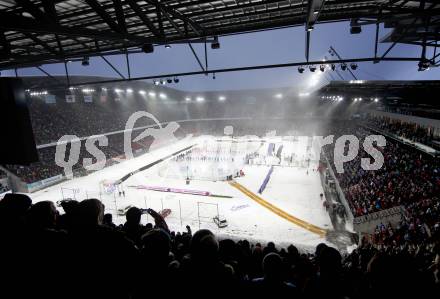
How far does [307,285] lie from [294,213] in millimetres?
18845

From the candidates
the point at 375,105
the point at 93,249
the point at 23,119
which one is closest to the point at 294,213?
the point at 23,119

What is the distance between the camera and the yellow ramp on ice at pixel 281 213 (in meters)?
17.4

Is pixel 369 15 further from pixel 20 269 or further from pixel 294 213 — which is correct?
pixel 294 213

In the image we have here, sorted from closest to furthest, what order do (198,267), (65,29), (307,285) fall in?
(198,267) → (307,285) → (65,29)

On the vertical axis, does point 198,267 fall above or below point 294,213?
above

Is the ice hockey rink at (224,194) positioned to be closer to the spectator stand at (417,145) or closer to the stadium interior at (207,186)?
the stadium interior at (207,186)

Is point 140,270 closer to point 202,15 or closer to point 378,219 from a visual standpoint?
point 202,15

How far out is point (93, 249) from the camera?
2479 millimetres

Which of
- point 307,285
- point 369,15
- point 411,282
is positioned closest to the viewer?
point 411,282

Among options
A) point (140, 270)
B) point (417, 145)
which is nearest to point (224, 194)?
point (417, 145)

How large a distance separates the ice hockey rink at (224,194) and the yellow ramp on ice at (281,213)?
78 mm

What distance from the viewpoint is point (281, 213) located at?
20.7 metres

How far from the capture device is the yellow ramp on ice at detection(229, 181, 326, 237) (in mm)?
17438
